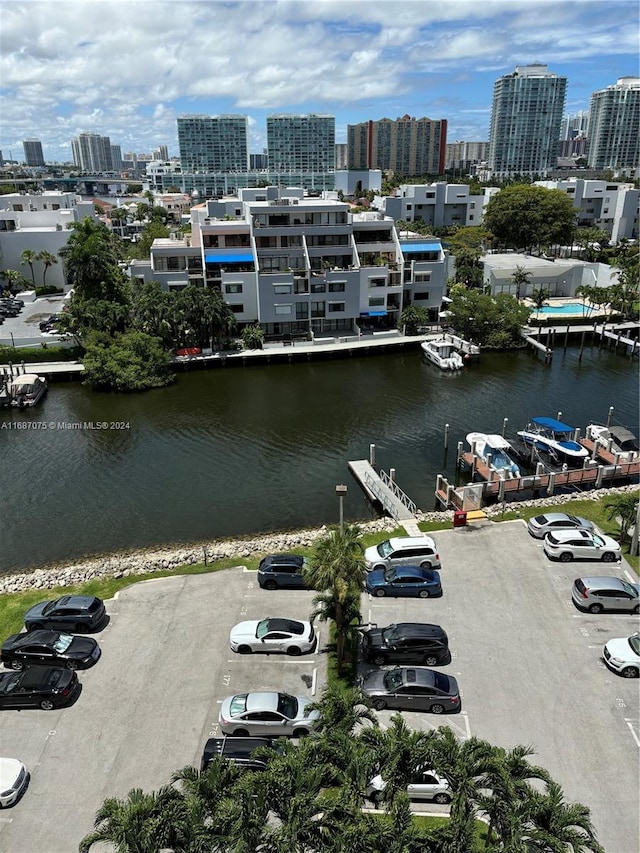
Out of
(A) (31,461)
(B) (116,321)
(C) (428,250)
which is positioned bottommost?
(A) (31,461)

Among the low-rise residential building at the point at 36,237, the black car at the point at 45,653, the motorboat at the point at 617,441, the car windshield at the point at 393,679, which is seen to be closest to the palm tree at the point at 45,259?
the low-rise residential building at the point at 36,237

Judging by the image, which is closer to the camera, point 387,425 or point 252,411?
point 387,425

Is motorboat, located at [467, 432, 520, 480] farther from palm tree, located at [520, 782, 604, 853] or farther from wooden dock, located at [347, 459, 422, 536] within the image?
palm tree, located at [520, 782, 604, 853]

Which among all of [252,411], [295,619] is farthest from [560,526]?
[252,411]

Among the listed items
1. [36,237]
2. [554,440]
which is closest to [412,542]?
[554,440]

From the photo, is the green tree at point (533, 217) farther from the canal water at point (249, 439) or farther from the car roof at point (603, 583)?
the car roof at point (603, 583)

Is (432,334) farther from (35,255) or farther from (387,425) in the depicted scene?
(35,255)
